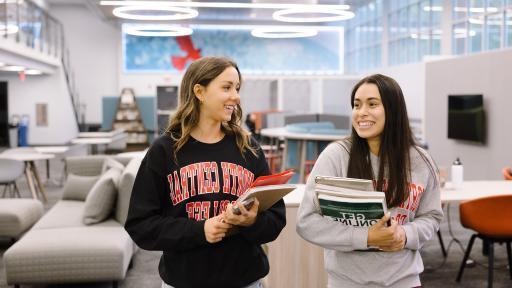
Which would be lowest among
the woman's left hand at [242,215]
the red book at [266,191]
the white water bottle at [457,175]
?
the white water bottle at [457,175]

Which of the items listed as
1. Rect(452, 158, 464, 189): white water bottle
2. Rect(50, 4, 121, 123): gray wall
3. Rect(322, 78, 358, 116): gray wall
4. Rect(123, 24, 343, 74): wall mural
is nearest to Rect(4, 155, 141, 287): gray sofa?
Rect(452, 158, 464, 189): white water bottle

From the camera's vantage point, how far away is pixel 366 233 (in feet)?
6.40

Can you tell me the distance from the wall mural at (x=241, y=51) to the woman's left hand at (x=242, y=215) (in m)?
20.0

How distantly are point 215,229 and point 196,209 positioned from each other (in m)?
0.14

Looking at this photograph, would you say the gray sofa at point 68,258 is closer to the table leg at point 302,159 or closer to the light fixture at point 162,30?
the table leg at point 302,159

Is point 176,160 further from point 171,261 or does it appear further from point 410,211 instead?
point 410,211

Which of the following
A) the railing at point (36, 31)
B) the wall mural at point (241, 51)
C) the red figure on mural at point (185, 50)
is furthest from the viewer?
the red figure on mural at point (185, 50)

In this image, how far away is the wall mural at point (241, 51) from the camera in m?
21.4

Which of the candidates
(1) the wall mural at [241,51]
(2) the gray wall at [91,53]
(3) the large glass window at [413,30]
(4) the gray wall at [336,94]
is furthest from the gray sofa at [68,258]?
(2) the gray wall at [91,53]

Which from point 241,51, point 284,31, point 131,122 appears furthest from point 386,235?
point 241,51

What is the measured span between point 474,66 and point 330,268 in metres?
7.66

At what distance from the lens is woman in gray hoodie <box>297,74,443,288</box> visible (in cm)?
202

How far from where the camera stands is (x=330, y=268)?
211 centimetres

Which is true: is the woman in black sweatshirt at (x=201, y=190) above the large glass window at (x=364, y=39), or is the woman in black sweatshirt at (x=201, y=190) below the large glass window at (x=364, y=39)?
below
